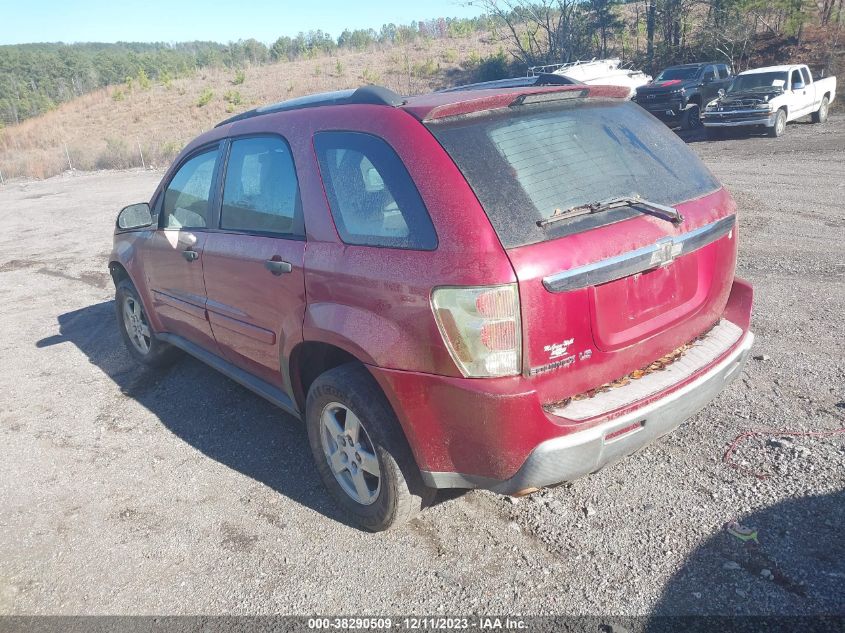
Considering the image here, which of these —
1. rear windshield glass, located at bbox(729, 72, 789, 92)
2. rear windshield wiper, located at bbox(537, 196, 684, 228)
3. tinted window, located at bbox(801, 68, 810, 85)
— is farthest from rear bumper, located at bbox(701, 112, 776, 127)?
rear windshield wiper, located at bbox(537, 196, 684, 228)

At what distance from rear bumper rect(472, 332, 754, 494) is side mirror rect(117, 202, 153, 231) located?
122 inches

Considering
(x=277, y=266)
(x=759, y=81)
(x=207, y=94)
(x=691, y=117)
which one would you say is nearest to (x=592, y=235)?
(x=277, y=266)

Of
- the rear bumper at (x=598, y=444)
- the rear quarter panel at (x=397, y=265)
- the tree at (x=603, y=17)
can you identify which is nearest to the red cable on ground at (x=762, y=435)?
the rear bumper at (x=598, y=444)

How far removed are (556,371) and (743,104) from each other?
57.7ft

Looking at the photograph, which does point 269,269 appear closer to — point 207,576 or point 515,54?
point 207,576

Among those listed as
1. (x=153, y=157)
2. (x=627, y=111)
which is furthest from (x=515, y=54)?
(x=627, y=111)

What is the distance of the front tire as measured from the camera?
2850 millimetres

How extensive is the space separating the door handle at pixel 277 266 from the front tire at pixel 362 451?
548 millimetres

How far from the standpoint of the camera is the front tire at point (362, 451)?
2850mm

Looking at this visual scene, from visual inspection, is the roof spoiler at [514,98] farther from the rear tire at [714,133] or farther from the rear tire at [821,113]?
the rear tire at [821,113]

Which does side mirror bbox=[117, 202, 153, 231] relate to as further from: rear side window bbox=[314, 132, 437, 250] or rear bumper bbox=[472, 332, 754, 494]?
rear bumper bbox=[472, 332, 754, 494]

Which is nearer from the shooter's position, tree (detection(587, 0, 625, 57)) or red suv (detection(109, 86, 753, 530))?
red suv (detection(109, 86, 753, 530))

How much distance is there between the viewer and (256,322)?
3.59 meters

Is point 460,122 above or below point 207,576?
above
